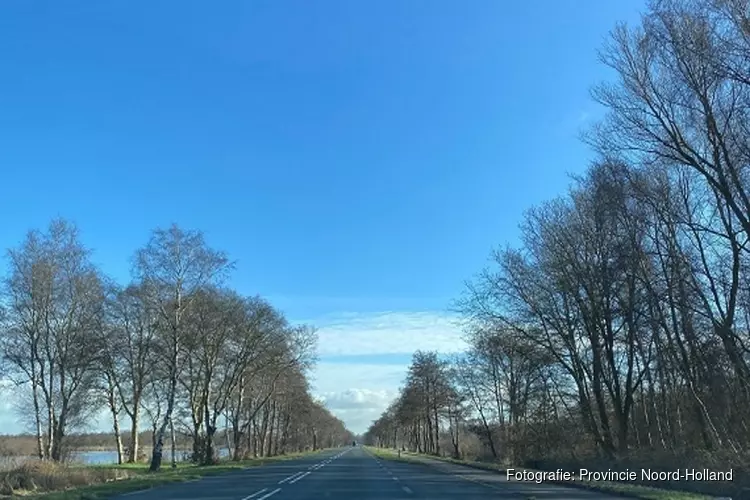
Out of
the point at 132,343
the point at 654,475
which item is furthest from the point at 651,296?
the point at 132,343

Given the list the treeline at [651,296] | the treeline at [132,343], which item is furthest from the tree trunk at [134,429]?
the treeline at [651,296]

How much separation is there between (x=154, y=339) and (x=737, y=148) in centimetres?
3852

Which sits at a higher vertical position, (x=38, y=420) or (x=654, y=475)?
(x=38, y=420)

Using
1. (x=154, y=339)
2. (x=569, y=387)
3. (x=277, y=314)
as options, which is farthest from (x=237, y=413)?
(x=569, y=387)

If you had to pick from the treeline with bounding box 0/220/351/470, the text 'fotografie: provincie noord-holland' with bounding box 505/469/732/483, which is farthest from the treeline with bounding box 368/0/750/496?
the treeline with bounding box 0/220/351/470

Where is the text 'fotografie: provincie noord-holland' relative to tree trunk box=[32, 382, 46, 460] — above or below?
below

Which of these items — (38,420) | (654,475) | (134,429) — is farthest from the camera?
(134,429)

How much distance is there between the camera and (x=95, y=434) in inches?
2356

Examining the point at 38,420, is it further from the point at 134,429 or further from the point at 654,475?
the point at 654,475

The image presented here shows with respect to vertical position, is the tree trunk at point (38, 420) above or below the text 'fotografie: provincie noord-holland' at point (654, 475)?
above

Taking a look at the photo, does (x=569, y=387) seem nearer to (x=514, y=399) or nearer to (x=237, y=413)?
(x=514, y=399)

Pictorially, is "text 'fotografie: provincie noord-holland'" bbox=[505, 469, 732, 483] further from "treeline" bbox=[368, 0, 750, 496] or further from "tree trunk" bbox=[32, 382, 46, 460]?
"tree trunk" bbox=[32, 382, 46, 460]

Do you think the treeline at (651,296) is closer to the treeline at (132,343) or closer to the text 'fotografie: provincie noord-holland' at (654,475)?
the text 'fotografie: provincie noord-holland' at (654,475)

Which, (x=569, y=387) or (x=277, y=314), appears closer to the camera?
(x=569, y=387)
